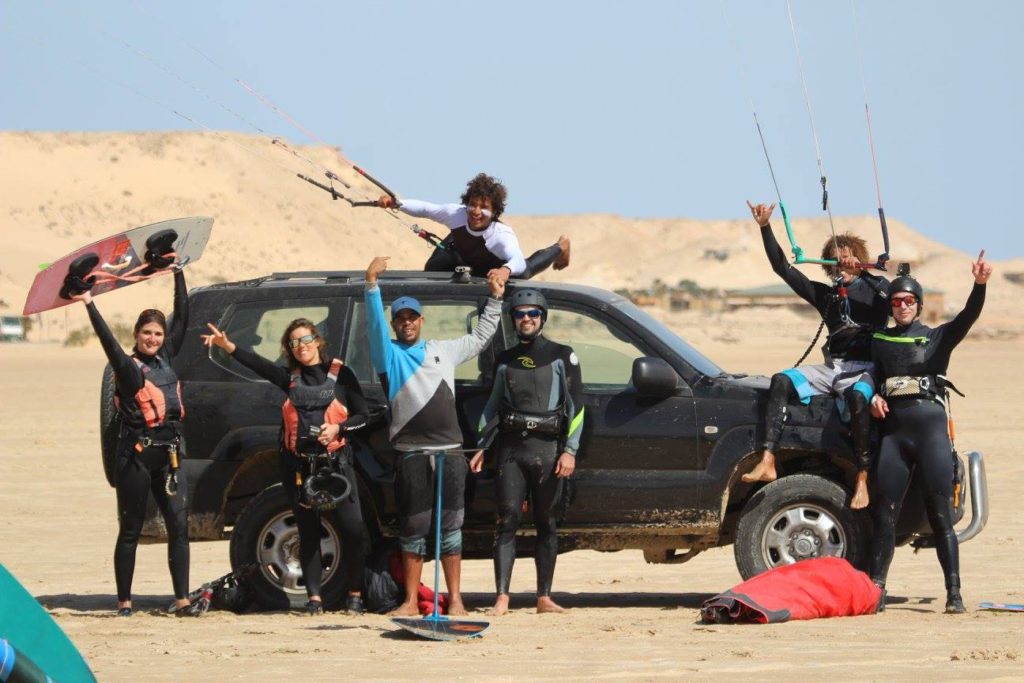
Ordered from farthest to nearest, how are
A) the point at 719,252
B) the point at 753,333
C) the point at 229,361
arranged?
1. the point at 719,252
2. the point at 753,333
3. the point at 229,361

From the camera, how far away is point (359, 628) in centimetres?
906

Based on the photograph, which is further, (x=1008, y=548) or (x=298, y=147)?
(x=298, y=147)

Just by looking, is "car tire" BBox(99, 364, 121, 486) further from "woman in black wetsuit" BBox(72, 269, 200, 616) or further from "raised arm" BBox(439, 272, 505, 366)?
"raised arm" BBox(439, 272, 505, 366)

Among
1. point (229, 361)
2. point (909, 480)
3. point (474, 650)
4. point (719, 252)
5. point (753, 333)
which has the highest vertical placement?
point (719, 252)

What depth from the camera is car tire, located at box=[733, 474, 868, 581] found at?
9.64 m

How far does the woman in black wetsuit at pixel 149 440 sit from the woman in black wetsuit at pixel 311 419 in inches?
12.9

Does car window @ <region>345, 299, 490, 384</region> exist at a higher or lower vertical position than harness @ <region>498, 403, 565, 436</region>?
higher

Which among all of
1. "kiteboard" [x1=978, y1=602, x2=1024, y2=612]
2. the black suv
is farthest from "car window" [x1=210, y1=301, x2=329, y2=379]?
"kiteboard" [x1=978, y1=602, x2=1024, y2=612]

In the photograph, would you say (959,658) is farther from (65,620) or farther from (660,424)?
(65,620)

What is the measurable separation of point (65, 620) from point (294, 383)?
5.71ft

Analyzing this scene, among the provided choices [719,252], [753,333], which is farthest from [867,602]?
[719,252]

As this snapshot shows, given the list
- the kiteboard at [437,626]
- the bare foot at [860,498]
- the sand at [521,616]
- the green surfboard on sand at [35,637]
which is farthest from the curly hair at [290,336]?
the green surfboard on sand at [35,637]

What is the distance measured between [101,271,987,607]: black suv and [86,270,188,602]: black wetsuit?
230 millimetres

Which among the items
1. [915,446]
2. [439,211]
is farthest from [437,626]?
[915,446]
